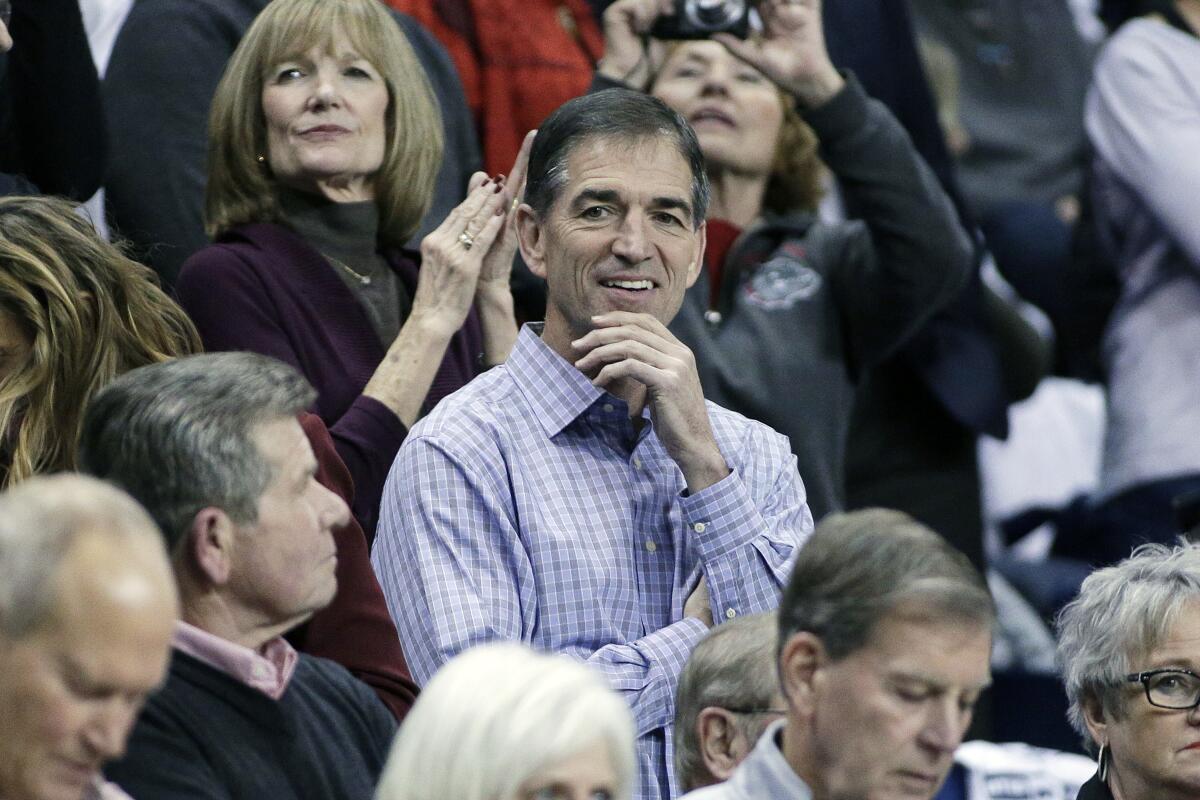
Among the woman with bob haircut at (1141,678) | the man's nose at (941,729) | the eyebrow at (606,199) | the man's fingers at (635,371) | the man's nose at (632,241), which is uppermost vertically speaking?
the eyebrow at (606,199)

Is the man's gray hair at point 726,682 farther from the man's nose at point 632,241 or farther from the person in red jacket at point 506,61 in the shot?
the person in red jacket at point 506,61

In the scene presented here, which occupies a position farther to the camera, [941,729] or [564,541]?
[564,541]

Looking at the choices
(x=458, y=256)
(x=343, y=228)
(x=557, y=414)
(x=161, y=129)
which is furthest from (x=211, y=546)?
(x=161, y=129)

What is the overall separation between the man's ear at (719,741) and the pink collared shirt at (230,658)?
2.13 ft

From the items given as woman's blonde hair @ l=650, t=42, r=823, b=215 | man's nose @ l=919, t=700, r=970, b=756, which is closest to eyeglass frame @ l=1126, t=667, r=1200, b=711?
man's nose @ l=919, t=700, r=970, b=756

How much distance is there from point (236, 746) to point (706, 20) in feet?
8.28

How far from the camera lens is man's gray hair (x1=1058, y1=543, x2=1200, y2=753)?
12.1ft

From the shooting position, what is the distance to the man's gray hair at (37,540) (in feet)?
7.80

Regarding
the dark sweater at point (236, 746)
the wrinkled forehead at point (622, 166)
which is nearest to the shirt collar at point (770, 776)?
the dark sweater at point (236, 746)

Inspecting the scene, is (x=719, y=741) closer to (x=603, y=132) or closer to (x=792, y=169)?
(x=603, y=132)

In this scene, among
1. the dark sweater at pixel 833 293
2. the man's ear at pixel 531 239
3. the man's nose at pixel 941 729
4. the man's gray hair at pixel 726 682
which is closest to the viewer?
the man's nose at pixel 941 729

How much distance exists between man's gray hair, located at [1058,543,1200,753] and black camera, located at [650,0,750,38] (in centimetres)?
171

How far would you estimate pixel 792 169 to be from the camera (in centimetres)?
553

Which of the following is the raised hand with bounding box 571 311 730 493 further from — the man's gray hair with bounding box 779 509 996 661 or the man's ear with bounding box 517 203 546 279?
the man's gray hair with bounding box 779 509 996 661
